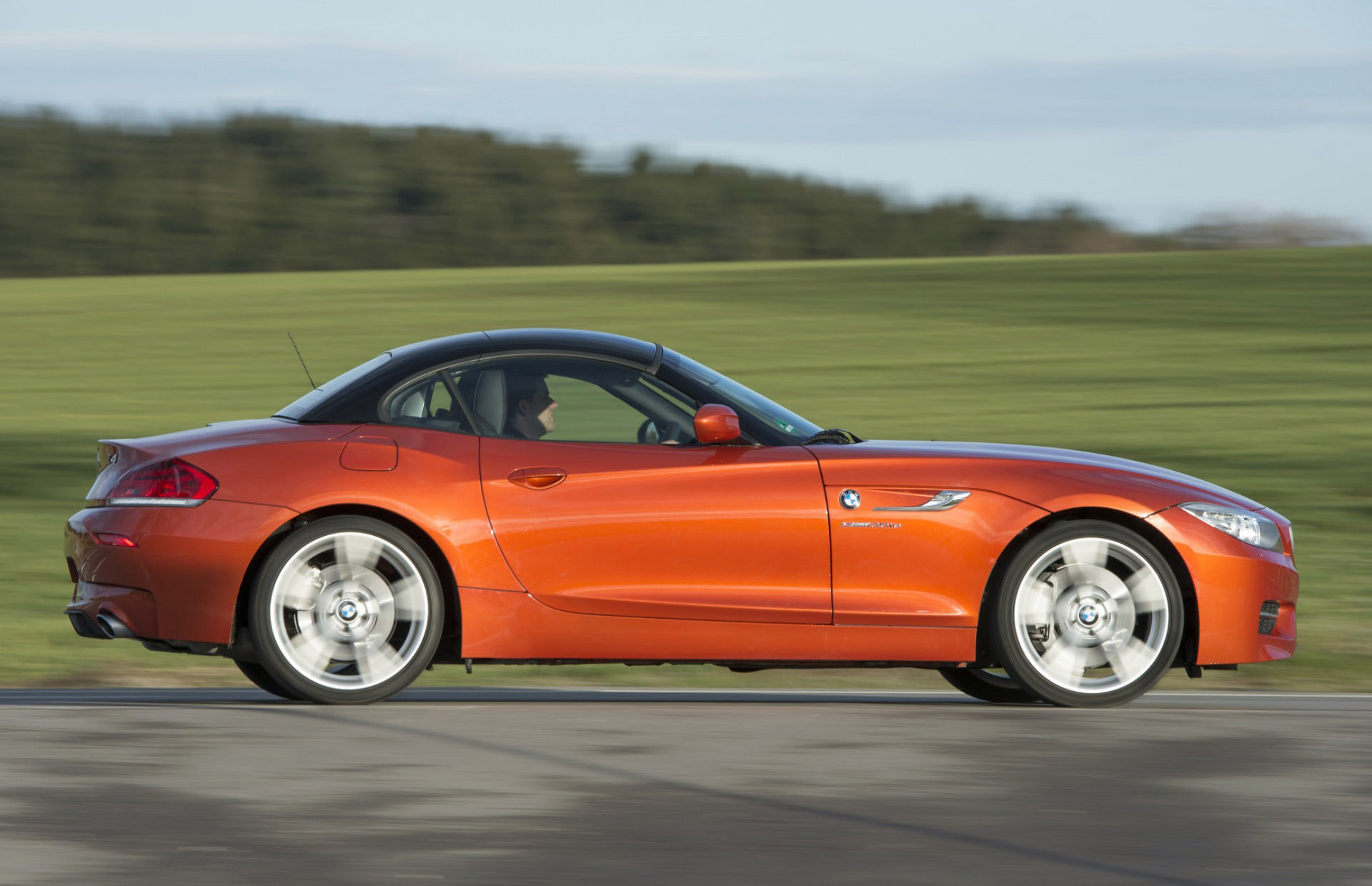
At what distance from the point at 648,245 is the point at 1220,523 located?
77018 millimetres

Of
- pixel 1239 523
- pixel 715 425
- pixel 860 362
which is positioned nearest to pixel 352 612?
pixel 715 425

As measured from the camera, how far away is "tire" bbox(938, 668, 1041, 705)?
7.33 metres

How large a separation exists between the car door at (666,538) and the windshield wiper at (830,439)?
258mm

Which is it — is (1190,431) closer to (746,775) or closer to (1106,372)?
(1106,372)

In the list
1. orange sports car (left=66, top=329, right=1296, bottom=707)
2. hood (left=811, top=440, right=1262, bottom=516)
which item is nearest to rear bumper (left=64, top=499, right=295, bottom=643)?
orange sports car (left=66, top=329, right=1296, bottom=707)

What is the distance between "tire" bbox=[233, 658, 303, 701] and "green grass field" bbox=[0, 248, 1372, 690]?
88 cm

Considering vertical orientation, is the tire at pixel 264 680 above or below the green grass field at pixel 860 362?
below

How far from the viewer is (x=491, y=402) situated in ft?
22.4

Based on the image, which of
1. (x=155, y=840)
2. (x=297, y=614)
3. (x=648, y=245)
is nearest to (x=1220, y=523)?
(x=297, y=614)

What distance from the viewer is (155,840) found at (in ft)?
15.6

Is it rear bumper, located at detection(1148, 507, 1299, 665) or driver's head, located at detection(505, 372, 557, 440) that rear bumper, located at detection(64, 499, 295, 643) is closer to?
driver's head, located at detection(505, 372, 557, 440)

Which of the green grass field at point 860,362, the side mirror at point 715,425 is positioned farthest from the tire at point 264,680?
the side mirror at point 715,425

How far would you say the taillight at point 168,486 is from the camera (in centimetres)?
656

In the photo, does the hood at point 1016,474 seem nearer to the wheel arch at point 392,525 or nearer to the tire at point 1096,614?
the tire at point 1096,614
